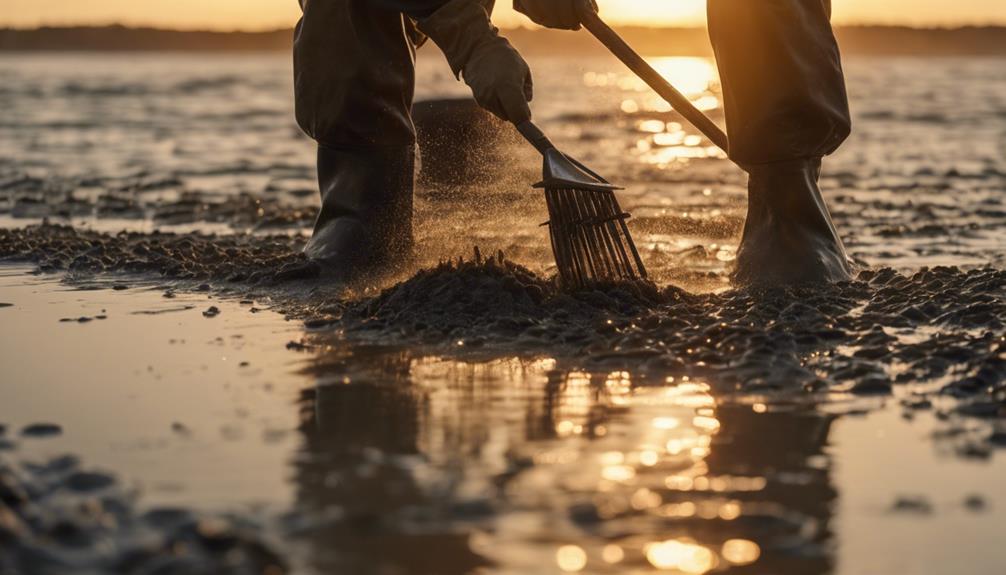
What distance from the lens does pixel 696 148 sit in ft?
37.2

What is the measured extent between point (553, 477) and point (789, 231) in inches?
78.4

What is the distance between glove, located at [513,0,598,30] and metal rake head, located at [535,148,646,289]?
442 millimetres

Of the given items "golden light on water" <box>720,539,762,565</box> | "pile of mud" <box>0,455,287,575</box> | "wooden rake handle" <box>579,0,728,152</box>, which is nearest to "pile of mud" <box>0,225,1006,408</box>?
"wooden rake handle" <box>579,0,728,152</box>

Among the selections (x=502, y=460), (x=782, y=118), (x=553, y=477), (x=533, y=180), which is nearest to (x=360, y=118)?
(x=533, y=180)

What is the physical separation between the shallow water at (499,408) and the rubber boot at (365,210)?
11 cm

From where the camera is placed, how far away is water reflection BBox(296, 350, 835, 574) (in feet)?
5.97

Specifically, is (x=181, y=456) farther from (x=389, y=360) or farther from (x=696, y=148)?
(x=696, y=148)

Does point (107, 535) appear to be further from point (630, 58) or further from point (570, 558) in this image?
point (630, 58)

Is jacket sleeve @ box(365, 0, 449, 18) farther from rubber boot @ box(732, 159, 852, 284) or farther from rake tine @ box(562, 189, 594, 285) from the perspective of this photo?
rubber boot @ box(732, 159, 852, 284)

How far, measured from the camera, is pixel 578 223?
3.66m

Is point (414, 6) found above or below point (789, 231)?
above

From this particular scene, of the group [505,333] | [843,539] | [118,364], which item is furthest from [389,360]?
[843,539]

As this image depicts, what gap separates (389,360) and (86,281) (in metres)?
1.53

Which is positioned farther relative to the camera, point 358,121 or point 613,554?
point 358,121
